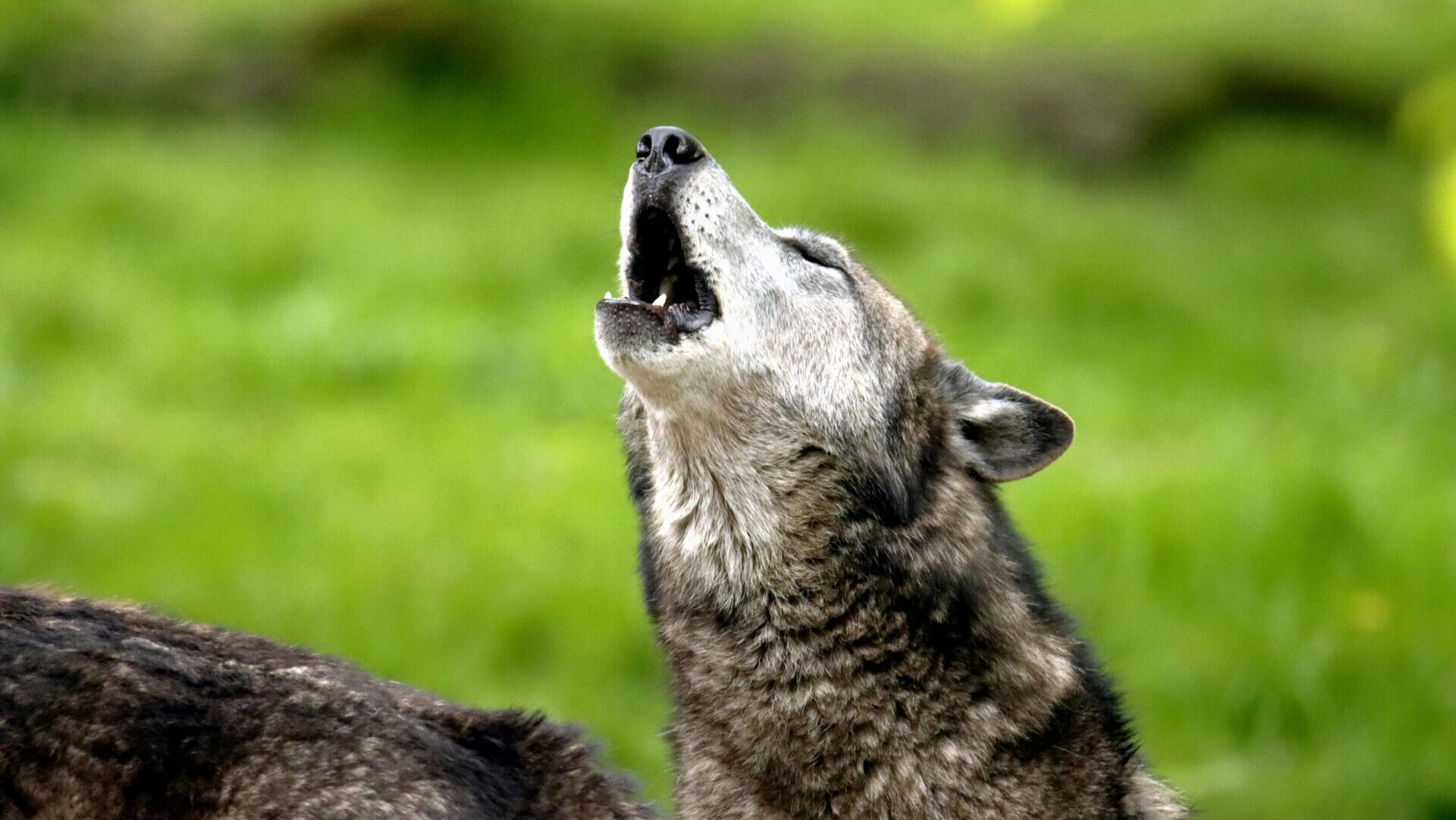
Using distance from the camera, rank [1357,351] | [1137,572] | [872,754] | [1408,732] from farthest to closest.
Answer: [1357,351] → [1137,572] → [1408,732] → [872,754]

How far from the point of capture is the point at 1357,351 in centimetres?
1148

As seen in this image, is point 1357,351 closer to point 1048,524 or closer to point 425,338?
point 1048,524

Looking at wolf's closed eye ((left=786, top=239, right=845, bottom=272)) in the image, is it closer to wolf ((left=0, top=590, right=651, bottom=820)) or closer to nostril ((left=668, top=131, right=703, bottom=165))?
nostril ((left=668, top=131, right=703, bottom=165))

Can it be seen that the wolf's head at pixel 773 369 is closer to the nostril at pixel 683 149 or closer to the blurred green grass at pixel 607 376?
the nostril at pixel 683 149

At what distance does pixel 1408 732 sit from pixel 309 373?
5.67m

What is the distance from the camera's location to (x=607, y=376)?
10.2 metres

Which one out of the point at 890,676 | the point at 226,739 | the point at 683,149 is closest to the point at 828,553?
the point at 890,676

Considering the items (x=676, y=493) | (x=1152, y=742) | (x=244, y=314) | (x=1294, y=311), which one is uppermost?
(x=1294, y=311)

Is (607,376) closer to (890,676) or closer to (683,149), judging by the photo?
(683,149)

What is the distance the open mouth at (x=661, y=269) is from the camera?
4660 mm

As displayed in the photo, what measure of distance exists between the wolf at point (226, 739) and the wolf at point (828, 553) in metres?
0.51

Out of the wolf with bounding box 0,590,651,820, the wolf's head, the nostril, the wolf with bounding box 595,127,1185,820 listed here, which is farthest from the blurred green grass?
the wolf with bounding box 0,590,651,820

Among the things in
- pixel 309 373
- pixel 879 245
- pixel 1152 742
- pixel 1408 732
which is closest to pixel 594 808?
pixel 1152 742

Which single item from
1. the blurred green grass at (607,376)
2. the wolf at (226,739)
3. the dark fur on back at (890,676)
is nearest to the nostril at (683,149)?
the dark fur on back at (890,676)
